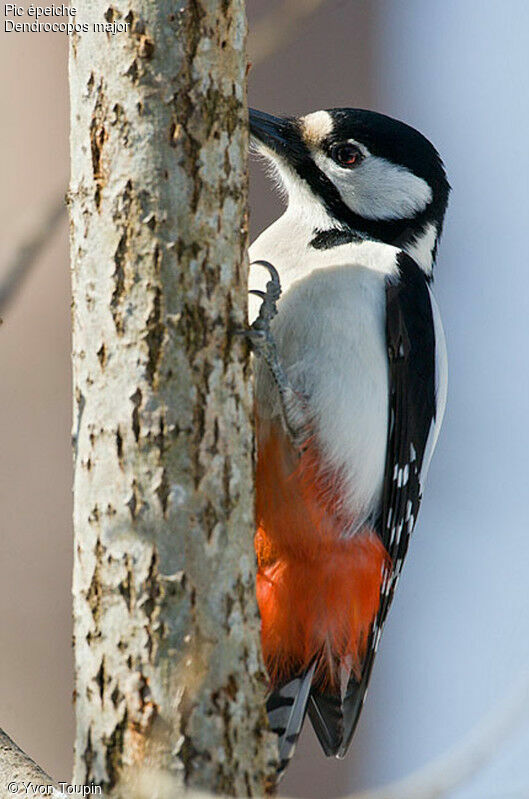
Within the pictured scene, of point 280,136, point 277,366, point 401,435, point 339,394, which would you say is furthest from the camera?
point 280,136

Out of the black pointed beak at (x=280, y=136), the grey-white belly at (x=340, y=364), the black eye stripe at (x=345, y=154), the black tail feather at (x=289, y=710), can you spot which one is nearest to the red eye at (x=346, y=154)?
the black eye stripe at (x=345, y=154)

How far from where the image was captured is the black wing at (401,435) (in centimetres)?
294

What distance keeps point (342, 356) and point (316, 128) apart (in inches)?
31.6

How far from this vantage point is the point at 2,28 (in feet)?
11.6

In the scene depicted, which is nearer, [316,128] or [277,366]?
[277,366]

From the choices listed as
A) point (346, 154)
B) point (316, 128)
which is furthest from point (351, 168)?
point (316, 128)

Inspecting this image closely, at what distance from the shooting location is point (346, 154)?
10.5ft

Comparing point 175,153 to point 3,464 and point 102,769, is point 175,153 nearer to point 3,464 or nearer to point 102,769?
point 102,769

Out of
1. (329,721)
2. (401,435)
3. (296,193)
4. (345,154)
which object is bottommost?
(329,721)

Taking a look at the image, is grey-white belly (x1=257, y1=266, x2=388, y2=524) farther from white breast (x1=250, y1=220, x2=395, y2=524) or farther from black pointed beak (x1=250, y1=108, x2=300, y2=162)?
black pointed beak (x1=250, y1=108, x2=300, y2=162)

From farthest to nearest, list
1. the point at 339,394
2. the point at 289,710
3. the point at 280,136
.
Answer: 1. the point at 280,136
2. the point at 289,710
3. the point at 339,394

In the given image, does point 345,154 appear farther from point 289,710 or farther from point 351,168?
point 289,710

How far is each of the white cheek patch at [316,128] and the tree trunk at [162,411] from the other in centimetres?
121

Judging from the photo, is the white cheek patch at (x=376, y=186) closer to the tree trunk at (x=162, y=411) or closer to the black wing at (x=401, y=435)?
the black wing at (x=401, y=435)
